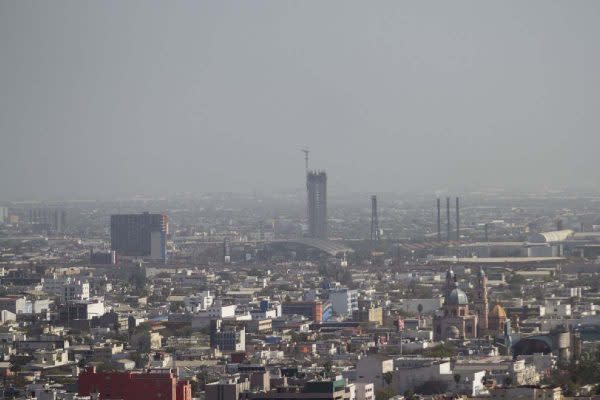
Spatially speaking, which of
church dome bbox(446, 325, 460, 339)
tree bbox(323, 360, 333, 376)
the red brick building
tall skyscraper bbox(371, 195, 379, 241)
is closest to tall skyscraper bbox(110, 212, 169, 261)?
tall skyscraper bbox(371, 195, 379, 241)

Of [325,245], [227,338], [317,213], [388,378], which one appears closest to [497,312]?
[227,338]

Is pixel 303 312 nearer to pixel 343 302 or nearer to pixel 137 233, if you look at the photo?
pixel 343 302

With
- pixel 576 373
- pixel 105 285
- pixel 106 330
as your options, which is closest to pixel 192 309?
pixel 106 330

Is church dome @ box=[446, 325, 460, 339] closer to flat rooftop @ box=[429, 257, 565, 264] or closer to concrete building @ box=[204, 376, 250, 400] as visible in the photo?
concrete building @ box=[204, 376, 250, 400]

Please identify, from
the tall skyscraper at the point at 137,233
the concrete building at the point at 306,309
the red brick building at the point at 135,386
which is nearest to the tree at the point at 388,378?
the red brick building at the point at 135,386

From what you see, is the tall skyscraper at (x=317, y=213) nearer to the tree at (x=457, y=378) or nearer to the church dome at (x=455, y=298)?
the church dome at (x=455, y=298)

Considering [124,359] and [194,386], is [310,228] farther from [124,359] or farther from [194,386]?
[194,386]
